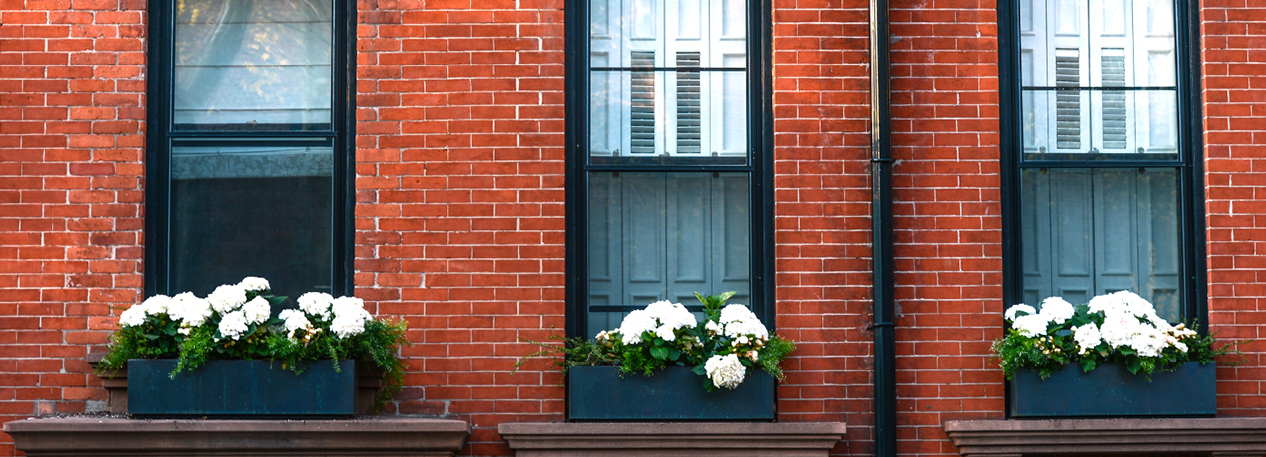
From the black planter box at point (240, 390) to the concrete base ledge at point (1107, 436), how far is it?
3232 millimetres

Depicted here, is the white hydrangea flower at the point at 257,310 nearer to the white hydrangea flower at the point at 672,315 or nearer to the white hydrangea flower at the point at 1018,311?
the white hydrangea flower at the point at 672,315

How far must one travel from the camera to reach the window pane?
6.24 m

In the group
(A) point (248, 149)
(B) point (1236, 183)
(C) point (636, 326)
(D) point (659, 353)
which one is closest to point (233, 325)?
(A) point (248, 149)

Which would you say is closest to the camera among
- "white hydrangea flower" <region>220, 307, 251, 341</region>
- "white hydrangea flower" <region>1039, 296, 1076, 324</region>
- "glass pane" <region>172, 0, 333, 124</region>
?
"white hydrangea flower" <region>220, 307, 251, 341</region>

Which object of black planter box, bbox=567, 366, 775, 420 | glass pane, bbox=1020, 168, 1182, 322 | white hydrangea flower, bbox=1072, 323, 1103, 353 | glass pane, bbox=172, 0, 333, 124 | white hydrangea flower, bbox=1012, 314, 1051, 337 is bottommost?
black planter box, bbox=567, 366, 775, 420

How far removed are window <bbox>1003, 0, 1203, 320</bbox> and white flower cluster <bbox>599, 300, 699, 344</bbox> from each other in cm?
193

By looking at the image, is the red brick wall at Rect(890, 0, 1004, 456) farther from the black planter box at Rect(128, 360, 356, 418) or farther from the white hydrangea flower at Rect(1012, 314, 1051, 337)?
the black planter box at Rect(128, 360, 356, 418)

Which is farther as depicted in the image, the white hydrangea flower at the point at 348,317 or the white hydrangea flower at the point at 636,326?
the white hydrangea flower at the point at 636,326

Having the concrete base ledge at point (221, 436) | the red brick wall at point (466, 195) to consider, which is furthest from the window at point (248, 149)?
the concrete base ledge at point (221, 436)

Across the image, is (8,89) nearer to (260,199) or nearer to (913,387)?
(260,199)

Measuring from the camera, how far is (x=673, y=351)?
18.5 feet

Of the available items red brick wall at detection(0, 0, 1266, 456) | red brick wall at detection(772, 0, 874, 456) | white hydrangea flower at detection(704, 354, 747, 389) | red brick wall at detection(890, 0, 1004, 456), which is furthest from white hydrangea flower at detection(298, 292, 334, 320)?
red brick wall at detection(890, 0, 1004, 456)

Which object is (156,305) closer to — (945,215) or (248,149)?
(248,149)

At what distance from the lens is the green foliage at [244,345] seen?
542 centimetres
